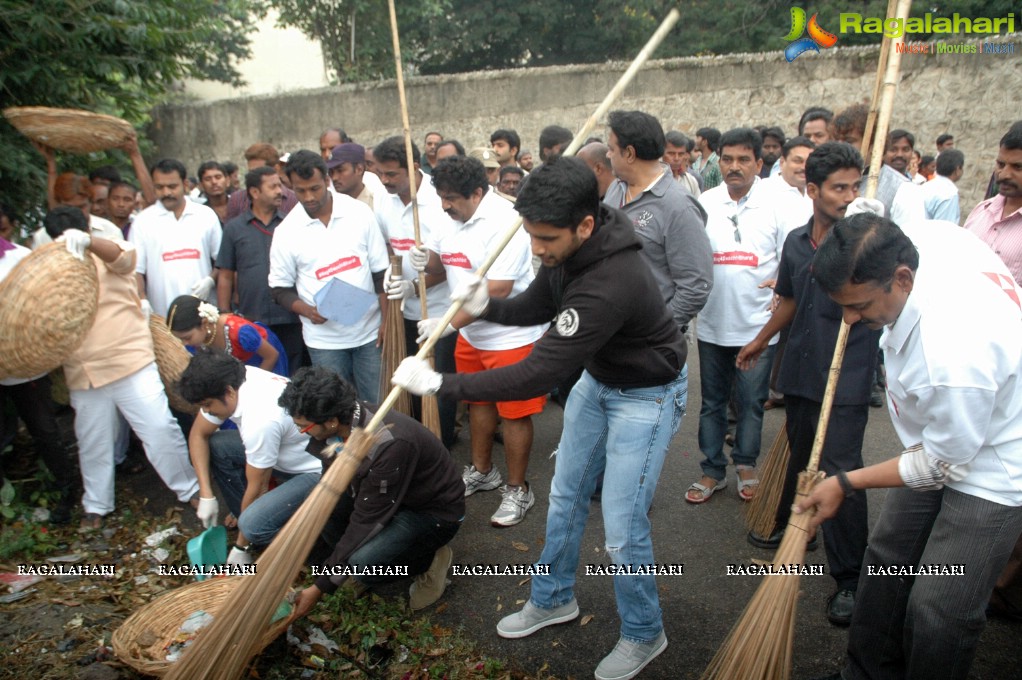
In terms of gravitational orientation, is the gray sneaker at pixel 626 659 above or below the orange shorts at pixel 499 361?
below

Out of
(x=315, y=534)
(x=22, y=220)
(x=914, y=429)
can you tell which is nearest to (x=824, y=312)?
(x=914, y=429)

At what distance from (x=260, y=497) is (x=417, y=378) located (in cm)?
165

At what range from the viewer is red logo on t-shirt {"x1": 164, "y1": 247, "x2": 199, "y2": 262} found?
17.5 feet

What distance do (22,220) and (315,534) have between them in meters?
4.51

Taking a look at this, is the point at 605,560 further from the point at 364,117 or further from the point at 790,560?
the point at 364,117

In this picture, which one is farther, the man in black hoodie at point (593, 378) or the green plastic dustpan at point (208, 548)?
the green plastic dustpan at point (208, 548)

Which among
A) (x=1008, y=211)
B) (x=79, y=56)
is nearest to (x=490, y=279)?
(x=1008, y=211)

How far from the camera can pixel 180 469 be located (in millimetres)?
4688

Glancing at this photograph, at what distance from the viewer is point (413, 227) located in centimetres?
498

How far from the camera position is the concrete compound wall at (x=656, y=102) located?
32.7ft

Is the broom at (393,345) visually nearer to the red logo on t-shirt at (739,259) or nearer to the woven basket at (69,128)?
the red logo on t-shirt at (739,259)

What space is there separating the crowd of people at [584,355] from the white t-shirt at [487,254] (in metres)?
0.02

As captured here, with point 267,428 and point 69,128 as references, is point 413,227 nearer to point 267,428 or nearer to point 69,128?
point 267,428

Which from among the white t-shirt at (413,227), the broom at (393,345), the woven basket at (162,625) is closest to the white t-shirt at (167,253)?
the white t-shirt at (413,227)
